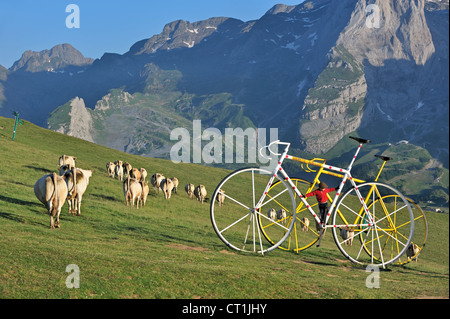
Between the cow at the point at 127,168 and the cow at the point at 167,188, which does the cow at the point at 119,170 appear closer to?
the cow at the point at 127,168

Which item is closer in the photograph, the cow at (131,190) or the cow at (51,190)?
the cow at (51,190)

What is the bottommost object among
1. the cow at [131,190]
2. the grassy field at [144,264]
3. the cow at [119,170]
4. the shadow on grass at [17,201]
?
the grassy field at [144,264]

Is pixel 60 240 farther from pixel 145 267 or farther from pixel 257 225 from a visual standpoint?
pixel 257 225

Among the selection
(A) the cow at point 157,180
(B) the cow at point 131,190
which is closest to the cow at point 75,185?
(B) the cow at point 131,190

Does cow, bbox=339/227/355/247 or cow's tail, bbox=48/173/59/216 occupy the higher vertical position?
cow's tail, bbox=48/173/59/216

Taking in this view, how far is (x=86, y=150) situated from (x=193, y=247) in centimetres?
5906

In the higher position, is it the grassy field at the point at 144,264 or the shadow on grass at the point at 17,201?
the shadow on grass at the point at 17,201

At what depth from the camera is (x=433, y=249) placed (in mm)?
61562

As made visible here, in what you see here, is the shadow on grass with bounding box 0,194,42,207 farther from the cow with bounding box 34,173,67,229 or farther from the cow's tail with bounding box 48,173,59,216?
the cow with bounding box 34,173,67,229

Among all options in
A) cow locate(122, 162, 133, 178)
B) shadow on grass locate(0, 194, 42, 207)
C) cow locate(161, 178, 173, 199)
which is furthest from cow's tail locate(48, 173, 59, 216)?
cow locate(122, 162, 133, 178)

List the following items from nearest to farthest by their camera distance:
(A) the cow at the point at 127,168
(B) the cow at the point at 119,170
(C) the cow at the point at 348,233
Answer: (C) the cow at the point at 348,233 → (B) the cow at the point at 119,170 → (A) the cow at the point at 127,168

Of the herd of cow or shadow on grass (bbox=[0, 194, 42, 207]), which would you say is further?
shadow on grass (bbox=[0, 194, 42, 207])

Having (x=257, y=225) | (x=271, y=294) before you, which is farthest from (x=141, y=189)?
(x=257, y=225)
